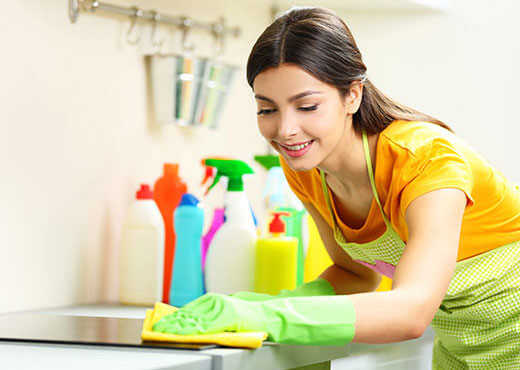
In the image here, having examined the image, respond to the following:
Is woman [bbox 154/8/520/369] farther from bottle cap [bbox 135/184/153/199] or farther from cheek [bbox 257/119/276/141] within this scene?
bottle cap [bbox 135/184/153/199]

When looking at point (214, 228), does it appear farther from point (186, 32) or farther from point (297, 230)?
point (186, 32)

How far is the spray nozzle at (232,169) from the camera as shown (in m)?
1.64

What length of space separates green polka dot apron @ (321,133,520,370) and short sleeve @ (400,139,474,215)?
0.41 ft

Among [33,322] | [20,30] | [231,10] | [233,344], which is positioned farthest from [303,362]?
[231,10]

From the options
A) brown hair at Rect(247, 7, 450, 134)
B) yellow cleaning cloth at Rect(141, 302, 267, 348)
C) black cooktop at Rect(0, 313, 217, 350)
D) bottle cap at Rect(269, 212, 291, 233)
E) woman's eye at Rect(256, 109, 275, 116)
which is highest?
brown hair at Rect(247, 7, 450, 134)

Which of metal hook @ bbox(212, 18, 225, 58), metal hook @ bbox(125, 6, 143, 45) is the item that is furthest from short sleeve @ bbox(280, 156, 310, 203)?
metal hook @ bbox(212, 18, 225, 58)

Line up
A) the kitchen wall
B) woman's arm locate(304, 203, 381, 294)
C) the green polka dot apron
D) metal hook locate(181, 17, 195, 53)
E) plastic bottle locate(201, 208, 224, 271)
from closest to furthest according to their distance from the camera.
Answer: the green polka dot apron
woman's arm locate(304, 203, 381, 294)
the kitchen wall
plastic bottle locate(201, 208, 224, 271)
metal hook locate(181, 17, 195, 53)

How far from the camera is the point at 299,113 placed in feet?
3.74

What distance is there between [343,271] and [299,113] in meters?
0.40

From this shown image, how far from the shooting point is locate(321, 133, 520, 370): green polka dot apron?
1246 millimetres

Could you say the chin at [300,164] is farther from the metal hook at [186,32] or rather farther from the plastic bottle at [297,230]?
the metal hook at [186,32]

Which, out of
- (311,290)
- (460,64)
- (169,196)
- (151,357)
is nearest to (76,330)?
(151,357)

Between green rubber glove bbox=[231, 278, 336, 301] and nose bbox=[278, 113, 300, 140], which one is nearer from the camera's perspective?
nose bbox=[278, 113, 300, 140]

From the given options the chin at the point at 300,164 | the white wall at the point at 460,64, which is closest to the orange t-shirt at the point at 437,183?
the chin at the point at 300,164
